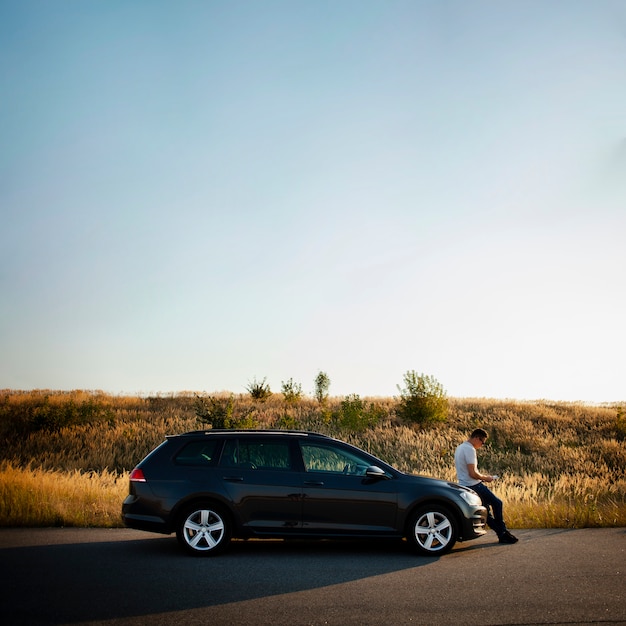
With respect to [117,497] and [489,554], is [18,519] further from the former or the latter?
[489,554]

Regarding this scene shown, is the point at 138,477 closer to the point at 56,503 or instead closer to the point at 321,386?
the point at 56,503

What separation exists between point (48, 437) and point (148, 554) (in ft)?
82.4

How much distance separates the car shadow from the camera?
6.46 metres

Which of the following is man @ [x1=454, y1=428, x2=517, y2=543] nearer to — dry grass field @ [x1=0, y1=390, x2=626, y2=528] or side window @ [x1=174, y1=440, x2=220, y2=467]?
side window @ [x1=174, y1=440, x2=220, y2=467]

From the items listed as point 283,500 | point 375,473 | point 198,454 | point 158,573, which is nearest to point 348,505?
point 375,473

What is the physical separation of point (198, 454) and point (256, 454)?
84cm

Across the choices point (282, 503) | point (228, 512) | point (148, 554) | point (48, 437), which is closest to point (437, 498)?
point (282, 503)

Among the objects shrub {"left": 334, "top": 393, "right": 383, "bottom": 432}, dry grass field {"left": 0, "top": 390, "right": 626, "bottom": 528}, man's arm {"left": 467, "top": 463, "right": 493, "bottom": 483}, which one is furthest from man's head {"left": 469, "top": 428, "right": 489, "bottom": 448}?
shrub {"left": 334, "top": 393, "right": 383, "bottom": 432}

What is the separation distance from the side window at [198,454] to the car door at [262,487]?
→ 160mm

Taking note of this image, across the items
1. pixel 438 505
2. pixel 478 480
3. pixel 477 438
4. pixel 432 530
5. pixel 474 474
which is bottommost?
pixel 432 530

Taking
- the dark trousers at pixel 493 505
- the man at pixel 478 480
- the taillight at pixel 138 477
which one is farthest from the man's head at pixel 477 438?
the taillight at pixel 138 477

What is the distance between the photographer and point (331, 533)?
370 inches

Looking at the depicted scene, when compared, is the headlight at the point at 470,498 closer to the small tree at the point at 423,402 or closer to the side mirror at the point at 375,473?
the side mirror at the point at 375,473

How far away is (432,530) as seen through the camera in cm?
951
